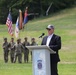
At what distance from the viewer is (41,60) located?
1027 centimetres

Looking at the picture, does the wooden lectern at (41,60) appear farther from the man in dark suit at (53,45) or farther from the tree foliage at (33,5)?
the tree foliage at (33,5)

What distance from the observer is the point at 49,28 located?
10.7 metres

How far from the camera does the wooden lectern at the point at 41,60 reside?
10195 mm

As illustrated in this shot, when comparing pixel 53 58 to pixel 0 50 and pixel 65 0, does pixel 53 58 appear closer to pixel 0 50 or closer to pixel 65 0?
pixel 0 50

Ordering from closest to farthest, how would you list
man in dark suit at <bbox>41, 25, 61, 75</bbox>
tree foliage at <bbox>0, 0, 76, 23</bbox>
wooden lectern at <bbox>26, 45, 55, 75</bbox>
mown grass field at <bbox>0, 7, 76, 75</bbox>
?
wooden lectern at <bbox>26, 45, 55, 75</bbox>
man in dark suit at <bbox>41, 25, 61, 75</bbox>
mown grass field at <bbox>0, 7, 76, 75</bbox>
tree foliage at <bbox>0, 0, 76, 23</bbox>

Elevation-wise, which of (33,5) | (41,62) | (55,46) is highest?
(33,5)

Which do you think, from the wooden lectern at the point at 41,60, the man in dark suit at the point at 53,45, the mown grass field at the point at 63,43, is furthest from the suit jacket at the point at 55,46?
the mown grass field at the point at 63,43

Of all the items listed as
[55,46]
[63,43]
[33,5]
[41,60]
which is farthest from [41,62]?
[33,5]

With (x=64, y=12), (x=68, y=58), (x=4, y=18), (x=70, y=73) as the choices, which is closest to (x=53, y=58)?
(x=70, y=73)

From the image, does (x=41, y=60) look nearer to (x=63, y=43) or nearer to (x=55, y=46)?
(x=55, y=46)

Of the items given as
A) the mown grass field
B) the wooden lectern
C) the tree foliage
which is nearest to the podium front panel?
the wooden lectern

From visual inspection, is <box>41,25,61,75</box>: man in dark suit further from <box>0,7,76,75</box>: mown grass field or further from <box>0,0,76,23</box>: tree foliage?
<box>0,0,76,23</box>: tree foliage

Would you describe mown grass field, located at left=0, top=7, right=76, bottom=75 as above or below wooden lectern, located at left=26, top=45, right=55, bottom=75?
below

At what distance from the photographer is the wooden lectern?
1020cm
